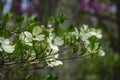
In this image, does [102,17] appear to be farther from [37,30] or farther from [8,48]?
[8,48]

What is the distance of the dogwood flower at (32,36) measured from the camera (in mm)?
1754

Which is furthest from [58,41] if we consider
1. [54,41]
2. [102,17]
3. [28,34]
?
[102,17]

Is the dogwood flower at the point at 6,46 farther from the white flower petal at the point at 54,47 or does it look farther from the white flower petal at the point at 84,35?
the white flower petal at the point at 84,35

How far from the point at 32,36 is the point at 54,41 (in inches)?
3.6

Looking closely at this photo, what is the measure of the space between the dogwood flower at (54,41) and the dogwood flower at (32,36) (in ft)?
0.12

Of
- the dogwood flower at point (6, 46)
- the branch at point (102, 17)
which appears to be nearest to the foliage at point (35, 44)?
the dogwood flower at point (6, 46)

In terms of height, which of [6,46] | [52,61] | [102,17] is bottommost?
[102,17]

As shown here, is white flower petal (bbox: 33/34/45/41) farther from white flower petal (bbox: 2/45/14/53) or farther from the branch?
the branch

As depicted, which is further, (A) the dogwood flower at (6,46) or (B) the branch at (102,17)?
(B) the branch at (102,17)

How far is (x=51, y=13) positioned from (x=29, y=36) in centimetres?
252

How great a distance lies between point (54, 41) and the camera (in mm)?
1782

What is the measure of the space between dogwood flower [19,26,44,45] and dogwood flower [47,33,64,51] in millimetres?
38

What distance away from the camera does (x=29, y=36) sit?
1758 millimetres

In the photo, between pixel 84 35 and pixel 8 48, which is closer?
pixel 8 48
